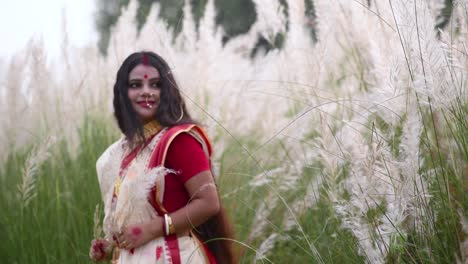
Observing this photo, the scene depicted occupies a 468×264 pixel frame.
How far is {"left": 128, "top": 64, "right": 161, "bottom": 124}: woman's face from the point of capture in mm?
2564

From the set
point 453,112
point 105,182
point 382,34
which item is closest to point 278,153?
point 382,34

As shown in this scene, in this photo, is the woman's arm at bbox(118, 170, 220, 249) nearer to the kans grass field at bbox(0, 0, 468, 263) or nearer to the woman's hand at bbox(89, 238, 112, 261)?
the woman's hand at bbox(89, 238, 112, 261)

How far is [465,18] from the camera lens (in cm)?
254

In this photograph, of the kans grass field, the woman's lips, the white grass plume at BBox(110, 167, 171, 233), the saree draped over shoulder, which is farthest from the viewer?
the woman's lips

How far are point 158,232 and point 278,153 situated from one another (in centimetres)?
143

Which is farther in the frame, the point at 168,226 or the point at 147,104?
the point at 147,104

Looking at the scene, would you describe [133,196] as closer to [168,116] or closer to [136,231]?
[136,231]

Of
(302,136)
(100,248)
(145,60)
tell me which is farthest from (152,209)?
(302,136)

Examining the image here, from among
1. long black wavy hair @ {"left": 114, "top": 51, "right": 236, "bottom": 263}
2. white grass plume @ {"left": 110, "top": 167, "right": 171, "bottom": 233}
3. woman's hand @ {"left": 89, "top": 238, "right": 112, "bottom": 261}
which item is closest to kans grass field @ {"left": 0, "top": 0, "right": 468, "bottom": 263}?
long black wavy hair @ {"left": 114, "top": 51, "right": 236, "bottom": 263}

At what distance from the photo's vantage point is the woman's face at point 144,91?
256 centimetres

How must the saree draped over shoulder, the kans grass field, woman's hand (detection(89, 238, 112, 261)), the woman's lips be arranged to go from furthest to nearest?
the woman's lips, woman's hand (detection(89, 238, 112, 261)), the saree draped over shoulder, the kans grass field

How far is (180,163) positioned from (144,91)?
31 cm

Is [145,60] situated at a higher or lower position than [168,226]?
higher

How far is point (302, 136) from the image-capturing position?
352 cm
